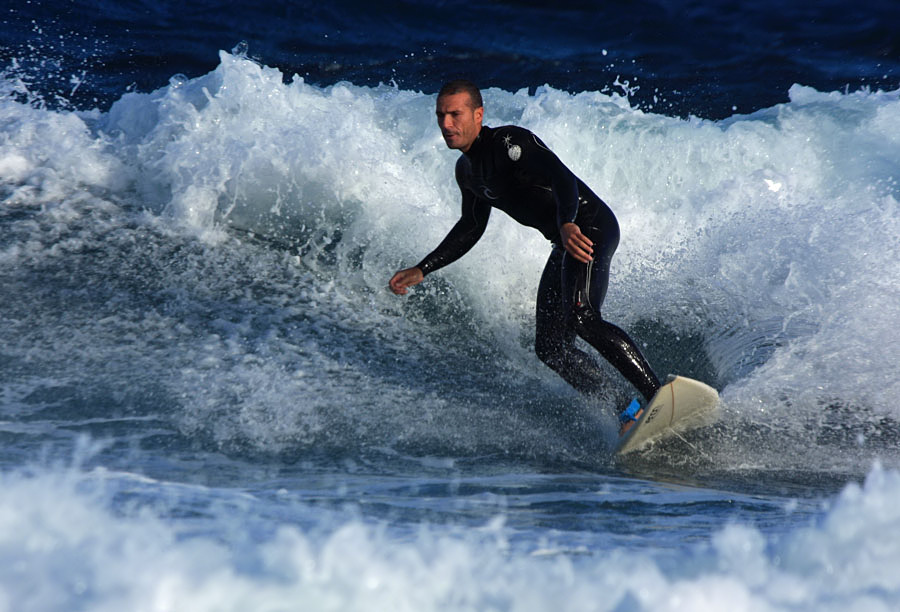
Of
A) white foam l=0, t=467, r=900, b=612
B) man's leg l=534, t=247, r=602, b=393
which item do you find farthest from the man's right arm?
white foam l=0, t=467, r=900, b=612

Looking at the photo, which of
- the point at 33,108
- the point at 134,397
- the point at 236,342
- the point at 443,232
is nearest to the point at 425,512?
the point at 134,397

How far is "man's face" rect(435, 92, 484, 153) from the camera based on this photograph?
415 centimetres

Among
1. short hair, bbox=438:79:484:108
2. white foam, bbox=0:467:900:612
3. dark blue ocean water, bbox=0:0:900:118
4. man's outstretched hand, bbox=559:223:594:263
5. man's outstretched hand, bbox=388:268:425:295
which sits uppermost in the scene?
dark blue ocean water, bbox=0:0:900:118

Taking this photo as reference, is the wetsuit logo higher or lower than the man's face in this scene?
lower

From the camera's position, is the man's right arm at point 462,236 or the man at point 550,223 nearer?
the man at point 550,223

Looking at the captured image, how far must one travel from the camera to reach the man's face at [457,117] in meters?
4.15

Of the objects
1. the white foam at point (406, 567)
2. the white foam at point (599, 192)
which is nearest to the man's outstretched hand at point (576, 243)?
the white foam at point (599, 192)

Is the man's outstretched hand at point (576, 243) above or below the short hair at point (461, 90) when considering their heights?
below

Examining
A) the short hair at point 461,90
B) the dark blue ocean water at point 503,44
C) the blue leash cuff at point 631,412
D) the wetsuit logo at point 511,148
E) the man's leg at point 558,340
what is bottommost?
the blue leash cuff at point 631,412

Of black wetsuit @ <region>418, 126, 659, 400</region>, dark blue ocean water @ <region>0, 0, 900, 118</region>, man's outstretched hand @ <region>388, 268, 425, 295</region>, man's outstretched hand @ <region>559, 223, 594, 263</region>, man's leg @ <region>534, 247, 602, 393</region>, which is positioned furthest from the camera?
dark blue ocean water @ <region>0, 0, 900, 118</region>

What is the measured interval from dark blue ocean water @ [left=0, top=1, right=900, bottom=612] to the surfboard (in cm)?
11

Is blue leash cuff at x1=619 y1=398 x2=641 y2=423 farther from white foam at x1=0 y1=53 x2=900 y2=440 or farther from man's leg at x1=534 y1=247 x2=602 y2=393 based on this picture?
white foam at x1=0 y1=53 x2=900 y2=440

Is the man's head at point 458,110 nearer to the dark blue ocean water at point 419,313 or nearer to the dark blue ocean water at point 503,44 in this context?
the dark blue ocean water at point 419,313

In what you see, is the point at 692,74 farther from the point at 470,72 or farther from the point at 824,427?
the point at 824,427
